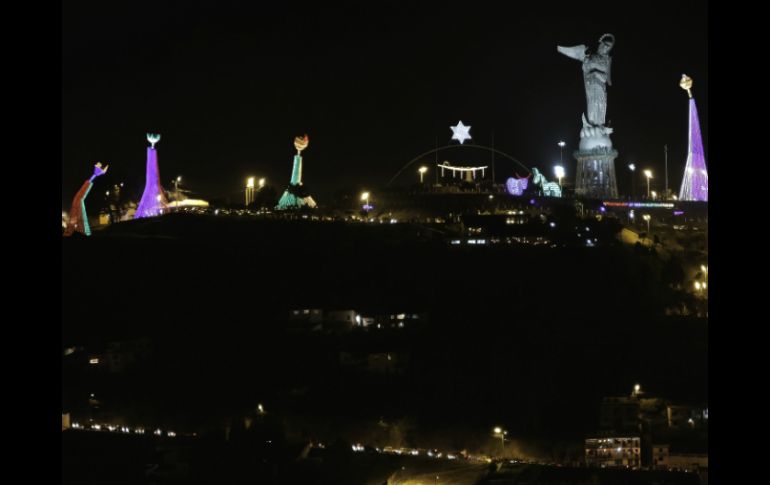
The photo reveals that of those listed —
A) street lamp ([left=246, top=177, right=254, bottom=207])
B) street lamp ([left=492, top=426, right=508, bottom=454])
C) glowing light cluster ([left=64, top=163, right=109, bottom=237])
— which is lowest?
street lamp ([left=492, top=426, right=508, bottom=454])

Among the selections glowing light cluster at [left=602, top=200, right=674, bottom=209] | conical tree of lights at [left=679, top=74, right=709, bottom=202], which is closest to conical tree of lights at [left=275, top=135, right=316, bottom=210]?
glowing light cluster at [left=602, top=200, right=674, bottom=209]

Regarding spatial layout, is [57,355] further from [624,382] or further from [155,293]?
[155,293]

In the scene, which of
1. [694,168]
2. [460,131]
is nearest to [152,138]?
[460,131]

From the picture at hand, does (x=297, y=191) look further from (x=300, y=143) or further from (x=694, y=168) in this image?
(x=694, y=168)

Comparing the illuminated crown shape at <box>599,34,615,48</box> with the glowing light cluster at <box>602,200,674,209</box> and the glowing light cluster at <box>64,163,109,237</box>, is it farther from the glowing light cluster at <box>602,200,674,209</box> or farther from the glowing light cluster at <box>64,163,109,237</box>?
the glowing light cluster at <box>64,163,109,237</box>

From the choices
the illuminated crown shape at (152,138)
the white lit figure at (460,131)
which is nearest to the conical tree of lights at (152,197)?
the illuminated crown shape at (152,138)

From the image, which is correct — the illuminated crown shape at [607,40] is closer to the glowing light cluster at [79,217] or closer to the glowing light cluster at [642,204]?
the glowing light cluster at [642,204]

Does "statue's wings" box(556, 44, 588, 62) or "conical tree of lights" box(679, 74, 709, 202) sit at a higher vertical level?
"statue's wings" box(556, 44, 588, 62)
